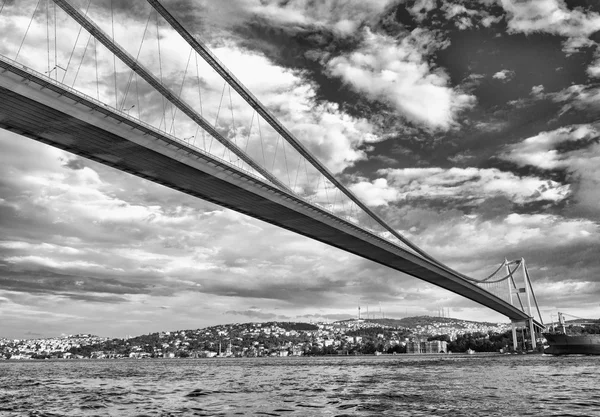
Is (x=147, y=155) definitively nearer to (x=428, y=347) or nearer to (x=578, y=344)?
(x=578, y=344)

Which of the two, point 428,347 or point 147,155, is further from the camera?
point 428,347

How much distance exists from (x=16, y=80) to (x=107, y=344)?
150094 millimetres

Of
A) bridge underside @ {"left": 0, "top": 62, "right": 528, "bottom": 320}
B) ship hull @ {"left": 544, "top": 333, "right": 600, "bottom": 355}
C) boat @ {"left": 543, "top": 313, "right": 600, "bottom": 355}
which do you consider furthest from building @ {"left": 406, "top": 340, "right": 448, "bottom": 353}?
bridge underside @ {"left": 0, "top": 62, "right": 528, "bottom": 320}

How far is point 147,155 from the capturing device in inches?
1038

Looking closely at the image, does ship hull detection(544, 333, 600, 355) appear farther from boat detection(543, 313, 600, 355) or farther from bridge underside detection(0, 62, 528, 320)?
bridge underside detection(0, 62, 528, 320)

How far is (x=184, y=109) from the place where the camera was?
2762cm

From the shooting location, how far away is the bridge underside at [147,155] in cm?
2095

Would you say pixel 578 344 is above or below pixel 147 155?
below

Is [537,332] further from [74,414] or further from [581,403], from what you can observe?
[74,414]

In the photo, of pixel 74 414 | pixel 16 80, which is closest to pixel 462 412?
pixel 74 414

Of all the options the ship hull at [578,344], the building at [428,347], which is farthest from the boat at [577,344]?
the building at [428,347]

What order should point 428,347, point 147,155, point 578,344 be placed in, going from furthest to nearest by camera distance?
point 428,347, point 578,344, point 147,155

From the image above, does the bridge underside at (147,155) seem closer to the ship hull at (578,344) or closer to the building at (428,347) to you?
the ship hull at (578,344)

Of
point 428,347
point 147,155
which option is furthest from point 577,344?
point 147,155
